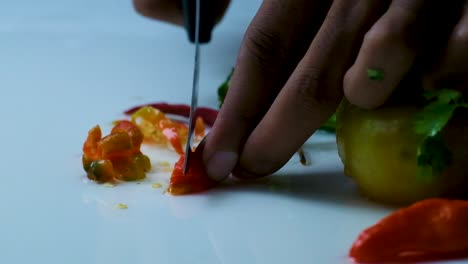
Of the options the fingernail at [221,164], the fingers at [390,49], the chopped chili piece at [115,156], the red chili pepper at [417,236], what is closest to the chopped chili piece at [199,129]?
the chopped chili piece at [115,156]

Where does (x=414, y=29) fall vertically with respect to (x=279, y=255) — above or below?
above

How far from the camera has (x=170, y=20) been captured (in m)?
2.07

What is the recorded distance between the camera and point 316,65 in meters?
1.16

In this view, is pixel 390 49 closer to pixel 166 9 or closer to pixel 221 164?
pixel 221 164

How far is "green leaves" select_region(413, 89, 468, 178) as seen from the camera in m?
1.05

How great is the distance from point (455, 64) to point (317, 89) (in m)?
0.18

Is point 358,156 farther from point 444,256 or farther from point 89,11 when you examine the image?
point 89,11

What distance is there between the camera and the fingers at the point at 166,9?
2006 millimetres

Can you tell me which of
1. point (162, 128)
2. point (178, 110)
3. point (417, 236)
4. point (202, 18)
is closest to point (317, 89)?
point (417, 236)

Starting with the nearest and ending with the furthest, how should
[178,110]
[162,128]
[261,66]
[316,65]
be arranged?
[316,65]
[261,66]
[162,128]
[178,110]

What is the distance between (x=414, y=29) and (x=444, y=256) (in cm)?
29

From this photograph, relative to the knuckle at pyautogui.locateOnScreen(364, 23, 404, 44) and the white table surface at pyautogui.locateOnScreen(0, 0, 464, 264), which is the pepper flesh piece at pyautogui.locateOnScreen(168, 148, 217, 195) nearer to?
the white table surface at pyautogui.locateOnScreen(0, 0, 464, 264)

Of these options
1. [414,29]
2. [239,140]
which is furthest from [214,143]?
[414,29]

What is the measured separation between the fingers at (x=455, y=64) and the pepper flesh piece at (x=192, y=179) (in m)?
0.33
